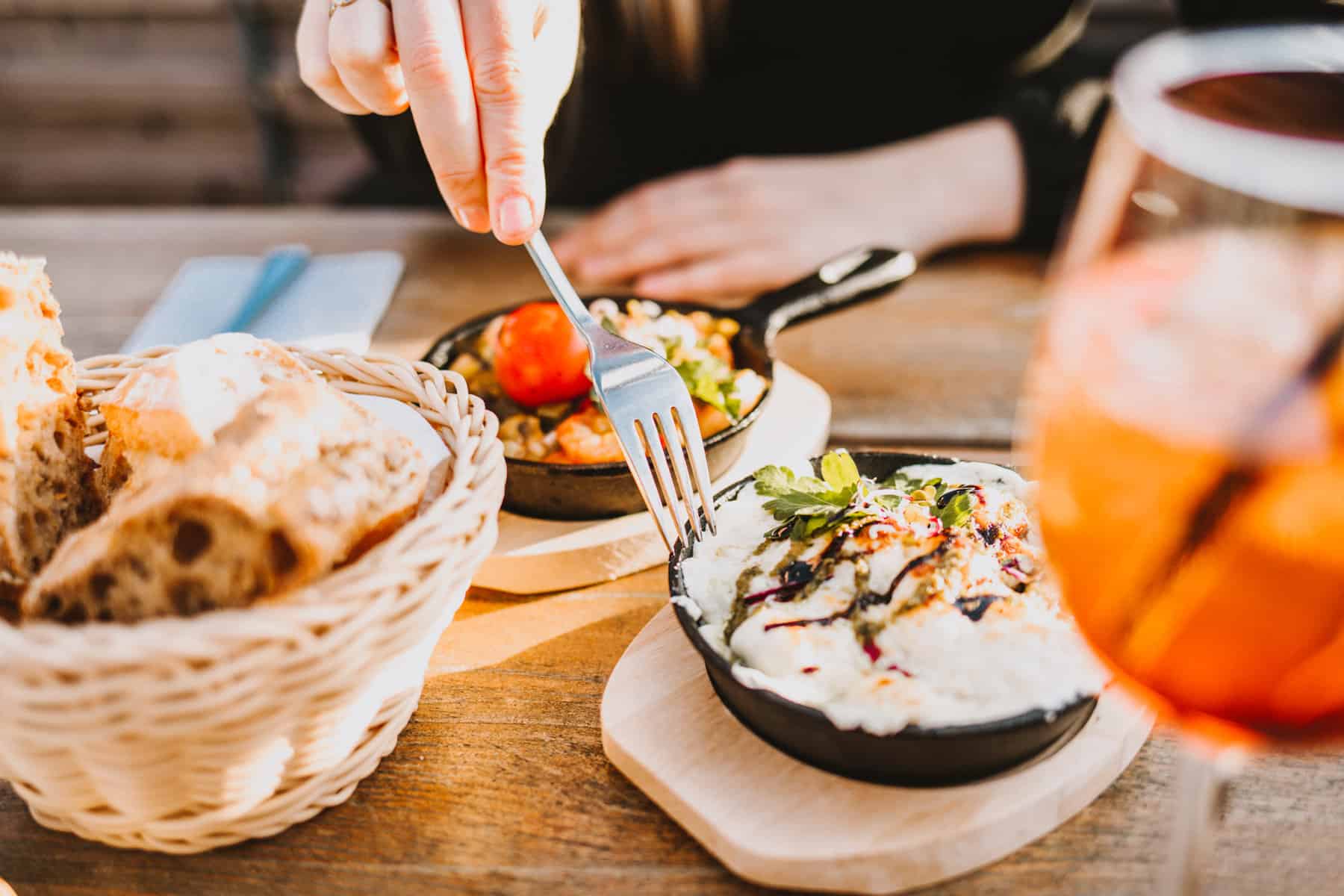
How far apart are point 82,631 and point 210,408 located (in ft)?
0.87

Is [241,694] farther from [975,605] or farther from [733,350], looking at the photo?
[733,350]

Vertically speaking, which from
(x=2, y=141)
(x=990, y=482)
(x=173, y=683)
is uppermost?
(x=173, y=683)

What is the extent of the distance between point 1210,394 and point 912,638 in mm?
468

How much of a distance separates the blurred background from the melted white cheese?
409cm

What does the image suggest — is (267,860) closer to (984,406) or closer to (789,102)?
(984,406)

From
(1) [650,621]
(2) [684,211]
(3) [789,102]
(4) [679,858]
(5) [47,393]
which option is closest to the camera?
(4) [679,858]

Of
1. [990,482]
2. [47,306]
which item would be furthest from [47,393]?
[990,482]

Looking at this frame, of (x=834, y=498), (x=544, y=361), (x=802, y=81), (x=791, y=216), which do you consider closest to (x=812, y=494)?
(x=834, y=498)

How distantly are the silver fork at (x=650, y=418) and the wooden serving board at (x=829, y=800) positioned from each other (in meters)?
0.21

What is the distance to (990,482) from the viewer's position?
1194 mm

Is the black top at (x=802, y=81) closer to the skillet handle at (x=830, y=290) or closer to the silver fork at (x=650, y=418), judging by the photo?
the skillet handle at (x=830, y=290)

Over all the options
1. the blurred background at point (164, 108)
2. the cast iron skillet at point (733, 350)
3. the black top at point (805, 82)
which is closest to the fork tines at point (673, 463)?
the cast iron skillet at point (733, 350)

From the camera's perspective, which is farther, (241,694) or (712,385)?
(712,385)

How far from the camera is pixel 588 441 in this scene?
1430 millimetres
